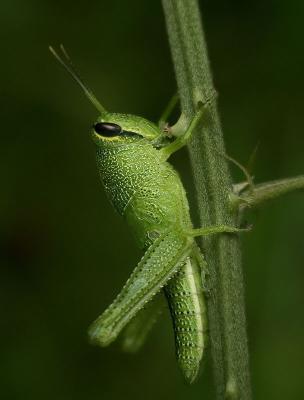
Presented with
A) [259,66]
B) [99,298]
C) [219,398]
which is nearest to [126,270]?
[99,298]

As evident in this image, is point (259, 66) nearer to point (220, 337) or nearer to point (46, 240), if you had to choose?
point (46, 240)

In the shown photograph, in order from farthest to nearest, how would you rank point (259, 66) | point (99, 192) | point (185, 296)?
point (99, 192)
point (259, 66)
point (185, 296)

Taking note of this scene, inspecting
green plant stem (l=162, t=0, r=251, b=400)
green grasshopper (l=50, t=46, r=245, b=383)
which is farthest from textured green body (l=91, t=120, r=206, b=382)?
green plant stem (l=162, t=0, r=251, b=400)

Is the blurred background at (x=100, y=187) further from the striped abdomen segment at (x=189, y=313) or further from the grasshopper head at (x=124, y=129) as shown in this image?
the grasshopper head at (x=124, y=129)

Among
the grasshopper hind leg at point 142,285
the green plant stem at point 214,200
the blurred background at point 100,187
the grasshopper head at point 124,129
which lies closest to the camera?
the green plant stem at point 214,200

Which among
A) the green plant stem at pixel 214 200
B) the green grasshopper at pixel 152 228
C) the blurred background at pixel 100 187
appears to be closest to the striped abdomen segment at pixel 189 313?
the green grasshopper at pixel 152 228

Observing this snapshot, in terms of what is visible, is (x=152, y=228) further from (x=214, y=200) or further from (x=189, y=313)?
(x=214, y=200)

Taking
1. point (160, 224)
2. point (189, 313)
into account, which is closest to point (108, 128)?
point (160, 224)
